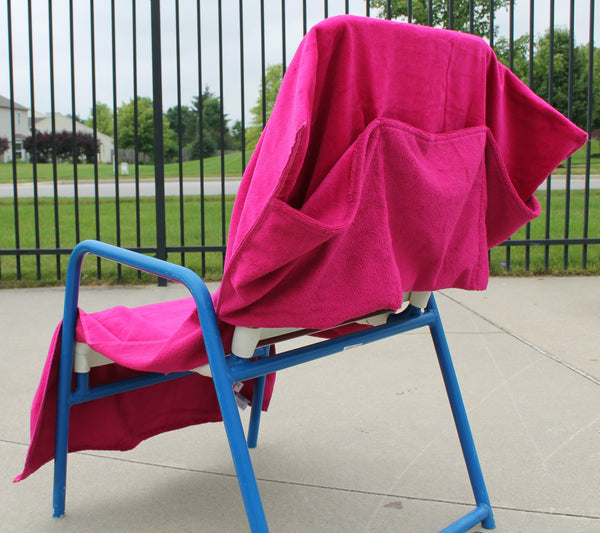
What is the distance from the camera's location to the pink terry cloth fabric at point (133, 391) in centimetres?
118

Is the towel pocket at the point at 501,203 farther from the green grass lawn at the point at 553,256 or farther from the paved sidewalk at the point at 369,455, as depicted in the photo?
the green grass lawn at the point at 553,256

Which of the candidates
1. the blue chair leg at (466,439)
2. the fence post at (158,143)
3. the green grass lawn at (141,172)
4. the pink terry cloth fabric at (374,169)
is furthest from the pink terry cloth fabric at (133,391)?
the green grass lawn at (141,172)

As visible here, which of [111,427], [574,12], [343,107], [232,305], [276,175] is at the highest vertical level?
[574,12]

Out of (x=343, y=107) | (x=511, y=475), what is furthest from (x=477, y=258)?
(x=511, y=475)

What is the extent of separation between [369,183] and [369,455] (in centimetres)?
102

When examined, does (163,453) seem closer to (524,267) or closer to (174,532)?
(174,532)

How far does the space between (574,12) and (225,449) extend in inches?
149

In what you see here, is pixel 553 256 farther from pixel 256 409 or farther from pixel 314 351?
pixel 314 351

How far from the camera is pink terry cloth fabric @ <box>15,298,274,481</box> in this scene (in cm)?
118

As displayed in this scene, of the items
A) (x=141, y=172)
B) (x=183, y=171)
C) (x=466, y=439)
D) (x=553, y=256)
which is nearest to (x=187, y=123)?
(x=141, y=172)

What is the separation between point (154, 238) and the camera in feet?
20.3

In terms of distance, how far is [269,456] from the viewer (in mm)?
1878

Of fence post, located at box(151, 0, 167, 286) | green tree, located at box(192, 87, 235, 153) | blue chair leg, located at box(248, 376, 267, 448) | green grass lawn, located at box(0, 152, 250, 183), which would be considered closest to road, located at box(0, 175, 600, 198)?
green grass lawn, located at box(0, 152, 250, 183)

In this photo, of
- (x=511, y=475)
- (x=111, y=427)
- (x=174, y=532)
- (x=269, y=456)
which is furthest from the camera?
(x=269, y=456)
